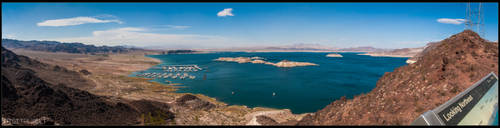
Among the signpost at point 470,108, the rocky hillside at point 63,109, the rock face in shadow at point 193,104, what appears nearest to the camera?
the signpost at point 470,108

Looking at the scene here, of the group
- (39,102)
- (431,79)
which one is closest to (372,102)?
(431,79)

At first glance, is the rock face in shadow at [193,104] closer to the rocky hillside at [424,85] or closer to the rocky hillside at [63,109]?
the rocky hillside at [63,109]

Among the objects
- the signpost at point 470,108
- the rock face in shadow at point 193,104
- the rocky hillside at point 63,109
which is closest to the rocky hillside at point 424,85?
the signpost at point 470,108

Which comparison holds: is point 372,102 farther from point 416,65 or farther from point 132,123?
point 132,123

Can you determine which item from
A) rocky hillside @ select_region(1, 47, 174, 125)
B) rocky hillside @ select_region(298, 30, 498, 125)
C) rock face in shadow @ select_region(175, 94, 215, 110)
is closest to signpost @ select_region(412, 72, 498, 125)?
rocky hillside @ select_region(298, 30, 498, 125)

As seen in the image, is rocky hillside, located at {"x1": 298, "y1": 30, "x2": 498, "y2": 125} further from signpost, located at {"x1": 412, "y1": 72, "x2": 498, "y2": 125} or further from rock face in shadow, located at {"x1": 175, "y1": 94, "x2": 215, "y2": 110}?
rock face in shadow, located at {"x1": 175, "y1": 94, "x2": 215, "y2": 110}
